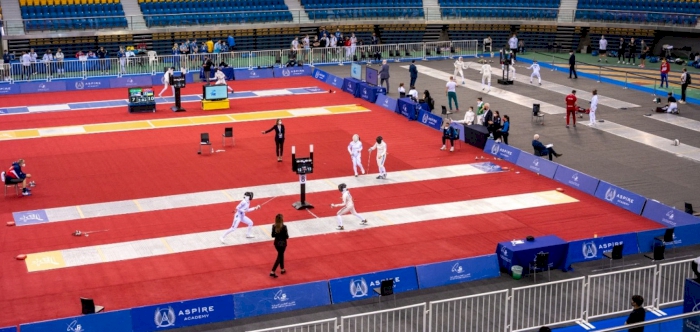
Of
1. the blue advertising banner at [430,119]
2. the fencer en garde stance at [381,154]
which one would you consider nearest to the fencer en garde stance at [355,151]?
the fencer en garde stance at [381,154]

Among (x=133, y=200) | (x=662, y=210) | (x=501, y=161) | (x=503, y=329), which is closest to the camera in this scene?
(x=503, y=329)

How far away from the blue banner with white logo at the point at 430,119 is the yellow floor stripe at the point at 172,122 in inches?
145

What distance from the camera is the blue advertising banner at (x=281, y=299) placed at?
2134 cm

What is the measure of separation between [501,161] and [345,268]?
41.8ft

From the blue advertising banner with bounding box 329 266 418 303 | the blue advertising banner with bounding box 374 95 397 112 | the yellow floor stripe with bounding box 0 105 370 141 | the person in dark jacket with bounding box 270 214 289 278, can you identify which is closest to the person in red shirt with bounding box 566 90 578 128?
the blue advertising banner with bounding box 374 95 397 112

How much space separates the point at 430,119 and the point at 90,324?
78.7 feet

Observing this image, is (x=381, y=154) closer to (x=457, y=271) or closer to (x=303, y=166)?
(x=303, y=166)

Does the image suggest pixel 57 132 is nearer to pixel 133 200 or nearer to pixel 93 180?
pixel 93 180

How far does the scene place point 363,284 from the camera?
73.5ft

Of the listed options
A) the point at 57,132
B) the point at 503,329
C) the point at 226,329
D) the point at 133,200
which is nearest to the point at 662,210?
the point at 503,329

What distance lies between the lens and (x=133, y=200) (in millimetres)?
30422

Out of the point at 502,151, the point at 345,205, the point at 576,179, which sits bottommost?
the point at 576,179

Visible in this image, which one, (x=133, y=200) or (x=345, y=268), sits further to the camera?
(x=133, y=200)

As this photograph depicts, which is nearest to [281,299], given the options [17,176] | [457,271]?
[457,271]
